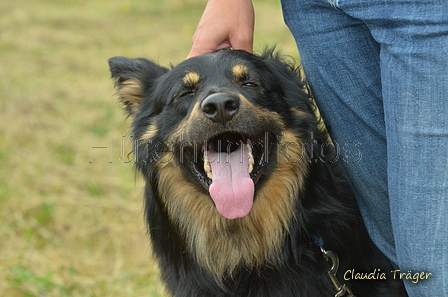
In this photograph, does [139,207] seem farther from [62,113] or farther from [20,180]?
[62,113]

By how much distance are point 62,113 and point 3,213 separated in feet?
8.12

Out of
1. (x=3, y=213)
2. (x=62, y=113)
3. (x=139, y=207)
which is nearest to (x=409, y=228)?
(x=139, y=207)

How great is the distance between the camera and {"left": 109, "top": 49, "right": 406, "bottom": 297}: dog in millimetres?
2600

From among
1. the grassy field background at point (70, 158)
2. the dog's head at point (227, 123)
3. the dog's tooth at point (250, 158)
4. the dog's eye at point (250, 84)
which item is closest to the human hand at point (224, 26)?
the dog's head at point (227, 123)

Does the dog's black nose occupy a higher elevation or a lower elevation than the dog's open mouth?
higher

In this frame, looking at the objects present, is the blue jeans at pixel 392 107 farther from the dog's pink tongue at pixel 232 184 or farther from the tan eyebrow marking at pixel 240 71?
the dog's pink tongue at pixel 232 184

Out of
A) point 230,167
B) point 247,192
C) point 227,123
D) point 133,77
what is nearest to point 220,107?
point 227,123

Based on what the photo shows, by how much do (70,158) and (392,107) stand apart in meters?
4.46

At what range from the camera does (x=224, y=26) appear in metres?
2.67

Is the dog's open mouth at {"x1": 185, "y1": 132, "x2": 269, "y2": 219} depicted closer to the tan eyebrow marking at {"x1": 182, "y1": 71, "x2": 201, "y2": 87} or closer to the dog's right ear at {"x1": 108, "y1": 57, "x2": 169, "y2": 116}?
the tan eyebrow marking at {"x1": 182, "y1": 71, "x2": 201, "y2": 87}

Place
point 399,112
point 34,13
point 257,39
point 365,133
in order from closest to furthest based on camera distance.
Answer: point 399,112 < point 365,133 < point 257,39 < point 34,13

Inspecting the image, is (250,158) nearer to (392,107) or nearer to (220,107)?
(220,107)

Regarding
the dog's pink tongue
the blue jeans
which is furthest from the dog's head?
the blue jeans

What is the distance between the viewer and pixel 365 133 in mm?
2480
